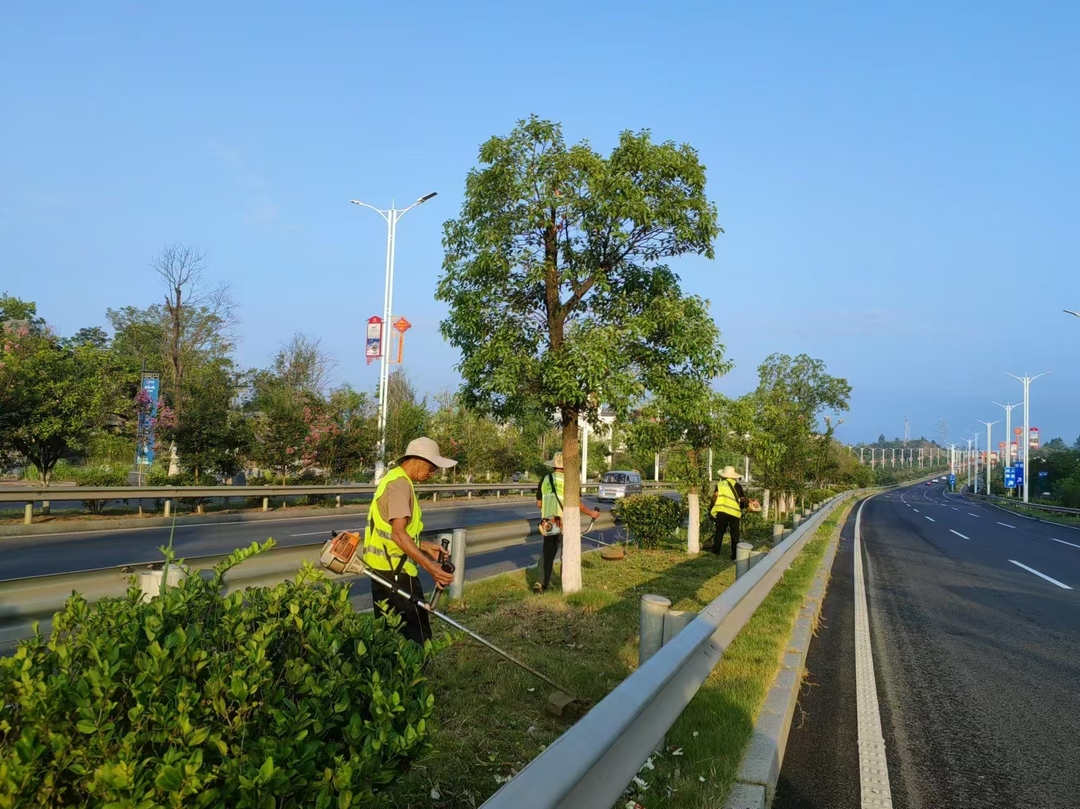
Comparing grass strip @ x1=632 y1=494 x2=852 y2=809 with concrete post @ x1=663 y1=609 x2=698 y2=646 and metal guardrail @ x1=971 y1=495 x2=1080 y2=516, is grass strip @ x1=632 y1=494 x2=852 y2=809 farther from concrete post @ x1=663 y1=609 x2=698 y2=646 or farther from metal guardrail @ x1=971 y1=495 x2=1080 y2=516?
metal guardrail @ x1=971 y1=495 x2=1080 y2=516

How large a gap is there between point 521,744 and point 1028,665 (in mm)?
5026

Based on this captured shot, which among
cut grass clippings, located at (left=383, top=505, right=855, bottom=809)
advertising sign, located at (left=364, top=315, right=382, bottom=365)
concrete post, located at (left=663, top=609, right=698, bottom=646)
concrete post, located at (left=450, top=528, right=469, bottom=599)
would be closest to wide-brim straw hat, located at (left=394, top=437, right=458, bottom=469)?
cut grass clippings, located at (left=383, top=505, right=855, bottom=809)

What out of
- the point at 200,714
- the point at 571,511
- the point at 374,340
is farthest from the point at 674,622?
the point at 374,340

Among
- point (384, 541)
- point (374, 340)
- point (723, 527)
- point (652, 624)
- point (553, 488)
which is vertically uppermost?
point (374, 340)

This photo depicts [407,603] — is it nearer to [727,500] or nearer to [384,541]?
[384,541]

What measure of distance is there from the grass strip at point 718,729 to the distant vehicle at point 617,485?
24572mm

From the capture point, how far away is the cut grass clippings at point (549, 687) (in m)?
3.29

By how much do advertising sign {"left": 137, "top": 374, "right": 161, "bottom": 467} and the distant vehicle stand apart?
17.8 meters

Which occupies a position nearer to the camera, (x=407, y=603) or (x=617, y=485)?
(x=407, y=603)

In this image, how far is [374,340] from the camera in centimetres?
2541

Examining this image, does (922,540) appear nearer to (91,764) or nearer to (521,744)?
(521,744)

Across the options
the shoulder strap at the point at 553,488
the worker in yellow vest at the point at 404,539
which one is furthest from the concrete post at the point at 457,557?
the worker in yellow vest at the point at 404,539

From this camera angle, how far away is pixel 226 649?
223 cm

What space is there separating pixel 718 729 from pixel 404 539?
2091 millimetres
